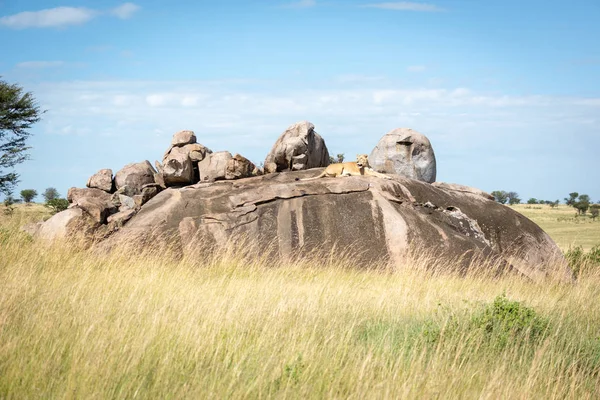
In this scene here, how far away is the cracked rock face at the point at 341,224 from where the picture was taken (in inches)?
552

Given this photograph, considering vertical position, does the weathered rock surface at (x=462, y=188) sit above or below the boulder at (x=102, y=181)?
below

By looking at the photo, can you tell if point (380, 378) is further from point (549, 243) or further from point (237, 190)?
point (549, 243)

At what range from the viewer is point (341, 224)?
46.8ft

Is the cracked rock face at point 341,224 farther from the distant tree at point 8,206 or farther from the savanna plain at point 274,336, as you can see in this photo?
the distant tree at point 8,206

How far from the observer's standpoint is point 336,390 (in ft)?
20.0

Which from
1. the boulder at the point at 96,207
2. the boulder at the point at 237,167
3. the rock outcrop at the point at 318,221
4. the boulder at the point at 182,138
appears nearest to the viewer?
the rock outcrop at the point at 318,221

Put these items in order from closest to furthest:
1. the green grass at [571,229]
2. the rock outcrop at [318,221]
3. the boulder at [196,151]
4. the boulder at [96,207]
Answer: the rock outcrop at [318,221] < the boulder at [96,207] < the boulder at [196,151] < the green grass at [571,229]

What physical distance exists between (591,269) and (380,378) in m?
12.6

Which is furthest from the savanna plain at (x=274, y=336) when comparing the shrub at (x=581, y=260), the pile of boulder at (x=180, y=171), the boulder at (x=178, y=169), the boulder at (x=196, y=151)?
the boulder at (x=196, y=151)

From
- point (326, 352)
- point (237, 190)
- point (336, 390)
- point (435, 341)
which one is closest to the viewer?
point (336, 390)

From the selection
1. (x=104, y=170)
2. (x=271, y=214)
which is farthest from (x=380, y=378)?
(x=104, y=170)

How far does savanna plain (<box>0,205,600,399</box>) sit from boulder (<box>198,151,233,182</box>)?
4866mm

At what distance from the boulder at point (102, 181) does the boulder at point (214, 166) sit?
8.88 ft

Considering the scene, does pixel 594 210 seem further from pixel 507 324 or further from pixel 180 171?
pixel 507 324
